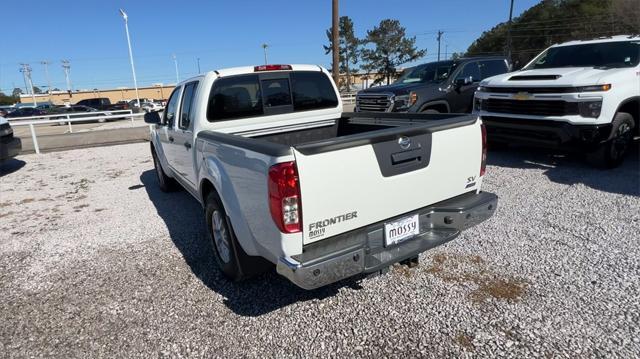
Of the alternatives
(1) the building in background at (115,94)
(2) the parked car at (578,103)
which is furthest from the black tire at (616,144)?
(1) the building in background at (115,94)

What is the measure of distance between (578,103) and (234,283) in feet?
18.2

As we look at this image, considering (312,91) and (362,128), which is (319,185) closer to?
(362,128)

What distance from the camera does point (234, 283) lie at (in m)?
3.44

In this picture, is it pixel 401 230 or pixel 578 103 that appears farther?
pixel 578 103

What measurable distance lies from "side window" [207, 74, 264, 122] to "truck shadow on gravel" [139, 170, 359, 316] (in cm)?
147

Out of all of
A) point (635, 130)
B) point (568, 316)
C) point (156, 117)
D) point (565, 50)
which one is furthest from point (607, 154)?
point (156, 117)

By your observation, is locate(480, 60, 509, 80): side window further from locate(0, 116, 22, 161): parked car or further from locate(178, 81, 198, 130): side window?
locate(0, 116, 22, 161): parked car

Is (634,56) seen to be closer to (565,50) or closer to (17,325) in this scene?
(565,50)

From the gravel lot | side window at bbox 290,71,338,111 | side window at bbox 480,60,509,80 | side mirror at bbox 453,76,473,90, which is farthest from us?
side window at bbox 480,60,509,80

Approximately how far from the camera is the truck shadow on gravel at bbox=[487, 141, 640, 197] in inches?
215

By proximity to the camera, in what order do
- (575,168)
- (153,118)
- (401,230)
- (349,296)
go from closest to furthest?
(401,230), (349,296), (153,118), (575,168)

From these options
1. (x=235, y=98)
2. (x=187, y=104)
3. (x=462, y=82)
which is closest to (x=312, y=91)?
(x=235, y=98)

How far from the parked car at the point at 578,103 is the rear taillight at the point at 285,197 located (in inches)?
205

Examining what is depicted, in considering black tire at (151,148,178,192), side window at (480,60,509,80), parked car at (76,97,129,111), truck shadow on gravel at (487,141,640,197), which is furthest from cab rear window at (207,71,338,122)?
parked car at (76,97,129,111)
